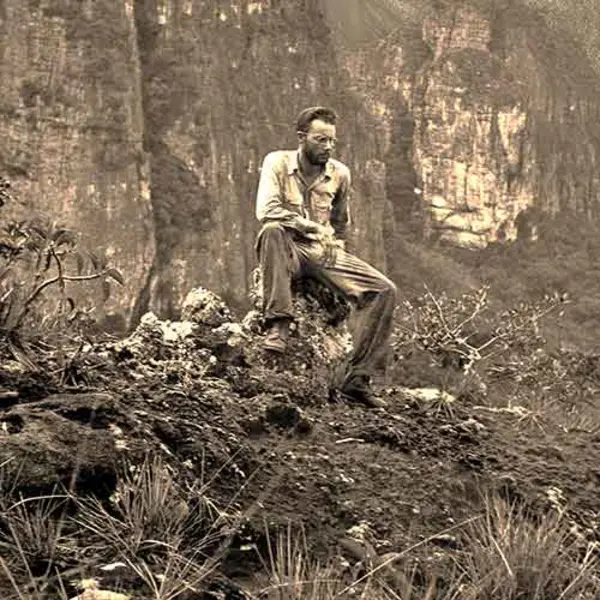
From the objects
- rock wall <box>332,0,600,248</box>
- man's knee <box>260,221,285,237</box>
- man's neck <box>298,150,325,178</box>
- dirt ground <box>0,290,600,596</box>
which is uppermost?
man's neck <box>298,150,325,178</box>

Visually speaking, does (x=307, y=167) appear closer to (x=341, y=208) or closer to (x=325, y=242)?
(x=341, y=208)

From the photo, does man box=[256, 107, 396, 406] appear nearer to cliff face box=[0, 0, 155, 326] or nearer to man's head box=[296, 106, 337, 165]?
man's head box=[296, 106, 337, 165]

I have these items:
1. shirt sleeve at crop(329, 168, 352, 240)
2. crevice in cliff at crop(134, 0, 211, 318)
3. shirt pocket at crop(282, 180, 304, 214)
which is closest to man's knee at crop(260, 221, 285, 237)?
shirt pocket at crop(282, 180, 304, 214)

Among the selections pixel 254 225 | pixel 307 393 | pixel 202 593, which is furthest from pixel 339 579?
pixel 254 225

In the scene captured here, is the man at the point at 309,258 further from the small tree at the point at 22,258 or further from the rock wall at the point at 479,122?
the rock wall at the point at 479,122

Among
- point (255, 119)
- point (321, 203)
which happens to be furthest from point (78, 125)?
point (321, 203)

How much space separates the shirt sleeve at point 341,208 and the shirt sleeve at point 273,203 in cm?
43

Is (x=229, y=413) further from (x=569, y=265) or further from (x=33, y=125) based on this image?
(x=569, y=265)

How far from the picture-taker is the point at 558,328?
74.2m

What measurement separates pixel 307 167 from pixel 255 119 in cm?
8670

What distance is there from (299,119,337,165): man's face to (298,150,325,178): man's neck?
4 cm

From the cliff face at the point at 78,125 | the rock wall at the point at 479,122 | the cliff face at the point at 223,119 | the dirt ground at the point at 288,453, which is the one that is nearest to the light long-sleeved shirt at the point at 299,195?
the dirt ground at the point at 288,453

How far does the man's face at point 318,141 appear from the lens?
8.64m

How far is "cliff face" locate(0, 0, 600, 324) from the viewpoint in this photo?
84.6 m
